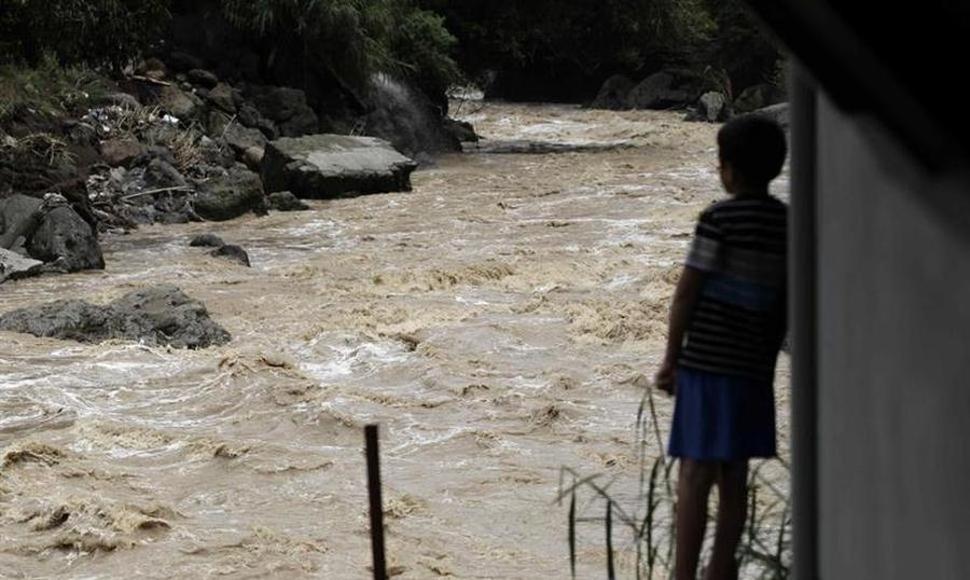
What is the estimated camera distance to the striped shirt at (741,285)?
14.2 ft

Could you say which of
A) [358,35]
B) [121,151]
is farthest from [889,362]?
[358,35]

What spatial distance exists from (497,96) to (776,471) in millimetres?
35525

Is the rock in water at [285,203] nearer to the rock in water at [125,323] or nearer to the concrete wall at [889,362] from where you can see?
the rock in water at [125,323]

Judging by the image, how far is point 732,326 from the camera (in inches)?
172

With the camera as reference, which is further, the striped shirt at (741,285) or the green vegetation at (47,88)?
the green vegetation at (47,88)

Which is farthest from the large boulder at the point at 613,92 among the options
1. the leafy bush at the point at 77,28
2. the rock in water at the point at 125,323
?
the rock in water at the point at 125,323

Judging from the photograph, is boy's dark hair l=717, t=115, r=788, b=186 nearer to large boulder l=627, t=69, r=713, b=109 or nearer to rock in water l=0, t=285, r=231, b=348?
rock in water l=0, t=285, r=231, b=348

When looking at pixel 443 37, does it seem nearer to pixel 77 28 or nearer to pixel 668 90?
pixel 668 90

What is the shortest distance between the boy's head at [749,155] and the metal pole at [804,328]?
0.85 meters

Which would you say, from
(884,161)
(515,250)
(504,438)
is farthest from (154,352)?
(884,161)

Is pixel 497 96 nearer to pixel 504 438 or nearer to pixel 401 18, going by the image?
pixel 401 18

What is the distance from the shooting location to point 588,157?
28.5 metres

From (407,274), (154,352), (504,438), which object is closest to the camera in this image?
(504,438)

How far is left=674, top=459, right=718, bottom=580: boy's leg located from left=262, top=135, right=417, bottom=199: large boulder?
19.0 m
